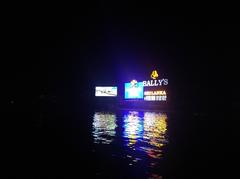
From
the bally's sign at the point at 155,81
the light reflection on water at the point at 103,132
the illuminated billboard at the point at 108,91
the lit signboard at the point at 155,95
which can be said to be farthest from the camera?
the illuminated billboard at the point at 108,91

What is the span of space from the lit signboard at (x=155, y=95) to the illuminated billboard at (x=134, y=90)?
133 centimetres

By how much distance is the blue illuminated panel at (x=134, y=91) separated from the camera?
149 feet

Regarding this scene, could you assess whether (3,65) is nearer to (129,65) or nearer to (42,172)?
(129,65)

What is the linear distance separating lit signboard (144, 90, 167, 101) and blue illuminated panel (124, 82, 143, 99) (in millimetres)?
1328

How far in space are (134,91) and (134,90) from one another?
0.16 m

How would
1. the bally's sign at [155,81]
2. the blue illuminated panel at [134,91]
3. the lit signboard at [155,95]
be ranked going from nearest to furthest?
the lit signboard at [155,95]
the bally's sign at [155,81]
the blue illuminated panel at [134,91]

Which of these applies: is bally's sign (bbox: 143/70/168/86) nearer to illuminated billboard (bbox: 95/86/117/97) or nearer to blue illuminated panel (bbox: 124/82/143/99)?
blue illuminated panel (bbox: 124/82/143/99)

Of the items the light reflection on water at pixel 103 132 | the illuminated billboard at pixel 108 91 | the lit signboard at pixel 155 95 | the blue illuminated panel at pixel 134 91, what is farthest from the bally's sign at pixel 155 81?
the light reflection on water at pixel 103 132

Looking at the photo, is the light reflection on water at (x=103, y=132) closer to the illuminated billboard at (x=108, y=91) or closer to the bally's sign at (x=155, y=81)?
the bally's sign at (x=155, y=81)

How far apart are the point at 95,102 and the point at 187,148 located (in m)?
48.0

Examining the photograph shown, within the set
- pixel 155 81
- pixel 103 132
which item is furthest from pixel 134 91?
pixel 103 132

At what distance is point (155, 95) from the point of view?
4244 cm

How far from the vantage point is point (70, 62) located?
6234 centimetres

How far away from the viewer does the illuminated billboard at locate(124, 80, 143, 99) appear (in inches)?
1786
